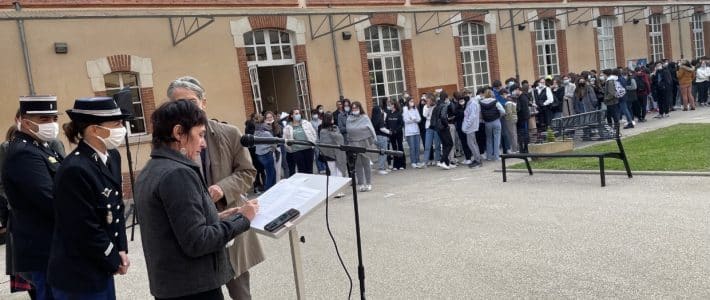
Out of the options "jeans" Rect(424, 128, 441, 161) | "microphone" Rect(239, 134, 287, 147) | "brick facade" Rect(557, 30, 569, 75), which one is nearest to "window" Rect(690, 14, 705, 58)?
"brick facade" Rect(557, 30, 569, 75)

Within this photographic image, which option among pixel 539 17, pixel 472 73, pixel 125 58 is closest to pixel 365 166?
pixel 125 58

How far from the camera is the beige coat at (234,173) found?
148 inches

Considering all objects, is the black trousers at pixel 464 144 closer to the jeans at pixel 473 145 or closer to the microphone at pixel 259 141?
the jeans at pixel 473 145

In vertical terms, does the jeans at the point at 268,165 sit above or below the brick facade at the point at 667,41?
below

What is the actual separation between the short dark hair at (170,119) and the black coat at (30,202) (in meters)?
1.56

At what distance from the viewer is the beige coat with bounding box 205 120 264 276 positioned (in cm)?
377

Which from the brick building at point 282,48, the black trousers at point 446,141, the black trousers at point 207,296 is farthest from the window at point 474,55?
the black trousers at point 207,296

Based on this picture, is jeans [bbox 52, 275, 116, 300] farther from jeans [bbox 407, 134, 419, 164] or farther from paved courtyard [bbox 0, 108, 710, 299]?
jeans [bbox 407, 134, 419, 164]

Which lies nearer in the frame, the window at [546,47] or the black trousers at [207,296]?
the black trousers at [207,296]

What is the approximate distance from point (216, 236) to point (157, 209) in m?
0.30

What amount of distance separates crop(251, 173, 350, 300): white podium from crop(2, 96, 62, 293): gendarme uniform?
1.61 m

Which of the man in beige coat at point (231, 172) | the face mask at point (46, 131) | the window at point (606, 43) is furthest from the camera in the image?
the window at point (606, 43)

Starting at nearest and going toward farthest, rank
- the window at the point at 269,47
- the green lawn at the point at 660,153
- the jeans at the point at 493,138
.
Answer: the green lawn at the point at 660,153, the jeans at the point at 493,138, the window at the point at 269,47

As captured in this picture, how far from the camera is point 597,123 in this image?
44.3ft
